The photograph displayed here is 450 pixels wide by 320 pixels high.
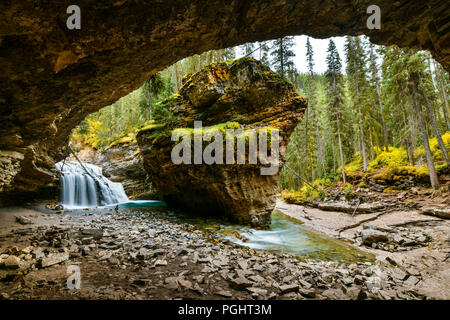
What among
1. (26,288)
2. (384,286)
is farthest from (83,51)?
(384,286)

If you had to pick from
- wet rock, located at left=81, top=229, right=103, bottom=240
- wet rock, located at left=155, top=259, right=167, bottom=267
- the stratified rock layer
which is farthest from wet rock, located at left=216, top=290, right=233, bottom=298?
the stratified rock layer

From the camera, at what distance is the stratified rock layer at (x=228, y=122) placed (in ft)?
34.7

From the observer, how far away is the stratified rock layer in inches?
416

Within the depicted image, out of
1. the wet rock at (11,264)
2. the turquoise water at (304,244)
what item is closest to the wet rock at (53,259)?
the wet rock at (11,264)

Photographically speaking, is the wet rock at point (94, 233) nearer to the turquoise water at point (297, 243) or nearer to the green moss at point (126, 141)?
the turquoise water at point (297, 243)

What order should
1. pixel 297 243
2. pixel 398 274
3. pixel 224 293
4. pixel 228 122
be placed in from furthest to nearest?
1. pixel 228 122
2. pixel 297 243
3. pixel 398 274
4. pixel 224 293

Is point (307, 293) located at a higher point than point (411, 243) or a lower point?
higher

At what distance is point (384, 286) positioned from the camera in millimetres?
3906

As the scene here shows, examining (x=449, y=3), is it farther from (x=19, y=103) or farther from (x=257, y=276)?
(x=19, y=103)

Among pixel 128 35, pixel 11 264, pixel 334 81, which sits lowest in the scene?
pixel 11 264

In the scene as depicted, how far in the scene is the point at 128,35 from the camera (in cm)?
364

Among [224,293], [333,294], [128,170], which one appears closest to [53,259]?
[224,293]

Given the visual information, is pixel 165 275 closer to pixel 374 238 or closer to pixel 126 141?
pixel 374 238

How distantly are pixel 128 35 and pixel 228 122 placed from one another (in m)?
7.29
